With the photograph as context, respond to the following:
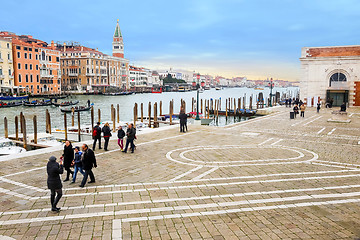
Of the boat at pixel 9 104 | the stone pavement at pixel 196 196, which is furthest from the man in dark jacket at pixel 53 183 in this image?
the boat at pixel 9 104

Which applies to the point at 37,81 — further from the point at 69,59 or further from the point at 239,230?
the point at 239,230

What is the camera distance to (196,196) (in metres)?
8.41

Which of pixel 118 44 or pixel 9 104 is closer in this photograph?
pixel 9 104

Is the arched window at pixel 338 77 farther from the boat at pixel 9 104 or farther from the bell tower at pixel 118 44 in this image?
the bell tower at pixel 118 44

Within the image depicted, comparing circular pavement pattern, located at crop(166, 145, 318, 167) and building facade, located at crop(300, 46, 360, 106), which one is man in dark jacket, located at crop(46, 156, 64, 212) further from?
building facade, located at crop(300, 46, 360, 106)

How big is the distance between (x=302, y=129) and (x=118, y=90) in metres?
107

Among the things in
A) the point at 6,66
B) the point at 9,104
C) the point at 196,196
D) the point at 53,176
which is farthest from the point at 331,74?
the point at 6,66

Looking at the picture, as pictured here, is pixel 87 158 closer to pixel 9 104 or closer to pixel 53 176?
pixel 53 176

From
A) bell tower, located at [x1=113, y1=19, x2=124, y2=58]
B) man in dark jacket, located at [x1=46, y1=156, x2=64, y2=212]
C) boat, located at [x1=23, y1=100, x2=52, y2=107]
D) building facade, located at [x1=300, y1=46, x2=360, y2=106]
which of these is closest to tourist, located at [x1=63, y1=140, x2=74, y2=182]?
man in dark jacket, located at [x1=46, y1=156, x2=64, y2=212]

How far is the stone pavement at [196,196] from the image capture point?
21.2 ft

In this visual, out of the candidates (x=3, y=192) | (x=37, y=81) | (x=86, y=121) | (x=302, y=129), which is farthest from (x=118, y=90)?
(x=3, y=192)

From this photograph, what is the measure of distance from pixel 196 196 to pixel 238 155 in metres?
5.48

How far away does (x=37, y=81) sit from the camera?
79.6m

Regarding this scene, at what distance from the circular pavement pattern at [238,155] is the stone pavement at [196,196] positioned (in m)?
0.04
